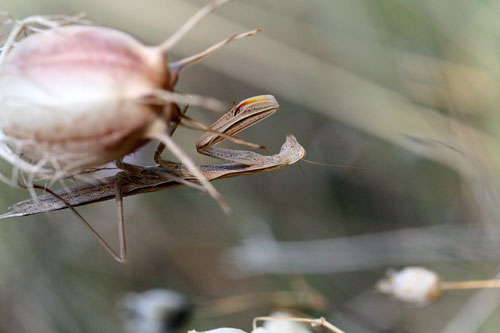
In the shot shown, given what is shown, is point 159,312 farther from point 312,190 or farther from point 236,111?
point 236,111

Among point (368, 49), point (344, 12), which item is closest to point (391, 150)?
point (368, 49)

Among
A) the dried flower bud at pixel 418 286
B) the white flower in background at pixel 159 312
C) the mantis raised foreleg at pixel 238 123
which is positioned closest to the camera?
the mantis raised foreleg at pixel 238 123

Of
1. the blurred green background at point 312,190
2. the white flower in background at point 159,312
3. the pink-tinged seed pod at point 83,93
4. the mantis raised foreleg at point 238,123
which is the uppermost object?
the blurred green background at point 312,190

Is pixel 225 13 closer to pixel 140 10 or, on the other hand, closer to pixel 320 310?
pixel 140 10

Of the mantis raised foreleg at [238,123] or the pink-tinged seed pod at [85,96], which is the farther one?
the mantis raised foreleg at [238,123]

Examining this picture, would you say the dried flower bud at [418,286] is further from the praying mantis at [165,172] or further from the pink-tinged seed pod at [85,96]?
the pink-tinged seed pod at [85,96]

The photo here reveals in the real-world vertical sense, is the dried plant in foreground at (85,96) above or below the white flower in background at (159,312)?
below

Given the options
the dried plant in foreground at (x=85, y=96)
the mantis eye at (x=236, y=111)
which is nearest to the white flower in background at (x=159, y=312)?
the mantis eye at (x=236, y=111)
